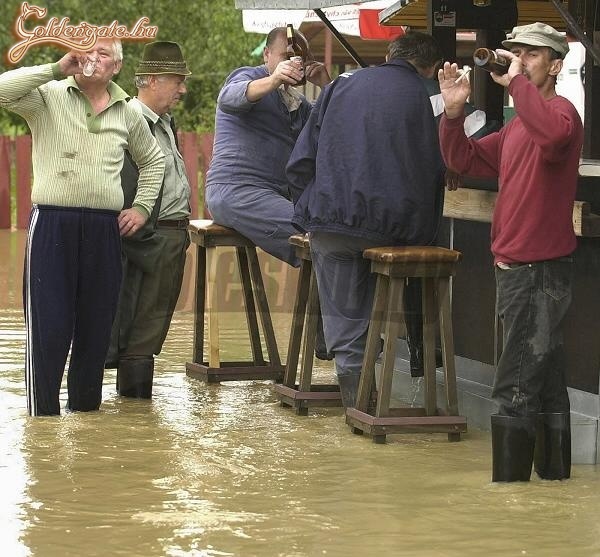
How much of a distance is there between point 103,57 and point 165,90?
3.48 ft

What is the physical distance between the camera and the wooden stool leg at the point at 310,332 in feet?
26.5

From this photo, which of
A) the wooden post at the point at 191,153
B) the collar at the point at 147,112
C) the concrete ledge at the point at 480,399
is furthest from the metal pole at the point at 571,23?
the wooden post at the point at 191,153

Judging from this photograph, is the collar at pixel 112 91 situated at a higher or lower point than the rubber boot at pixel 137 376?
higher

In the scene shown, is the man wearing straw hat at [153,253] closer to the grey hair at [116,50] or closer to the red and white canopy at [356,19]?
the grey hair at [116,50]

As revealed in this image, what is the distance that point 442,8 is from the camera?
8805 mm

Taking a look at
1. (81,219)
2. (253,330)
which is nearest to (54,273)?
(81,219)

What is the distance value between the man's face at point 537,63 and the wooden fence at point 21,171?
1475 centimetres

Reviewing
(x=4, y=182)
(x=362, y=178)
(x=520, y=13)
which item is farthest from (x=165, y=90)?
(x=4, y=182)

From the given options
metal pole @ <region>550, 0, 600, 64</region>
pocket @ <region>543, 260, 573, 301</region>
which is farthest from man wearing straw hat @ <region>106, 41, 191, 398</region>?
pocket @ <region>543, 260, 573, 301</region>

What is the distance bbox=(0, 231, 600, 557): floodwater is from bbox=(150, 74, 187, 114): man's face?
1.74m

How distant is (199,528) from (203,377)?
3611 mm

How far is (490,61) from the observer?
6078 mm

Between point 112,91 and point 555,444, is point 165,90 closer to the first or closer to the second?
point 112,91

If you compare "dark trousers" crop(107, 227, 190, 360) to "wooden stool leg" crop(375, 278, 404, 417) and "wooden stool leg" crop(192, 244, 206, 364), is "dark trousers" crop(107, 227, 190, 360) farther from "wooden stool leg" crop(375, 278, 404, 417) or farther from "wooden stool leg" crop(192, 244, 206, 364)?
"wooden stool leg" crop(375, 278, 404, 417)
